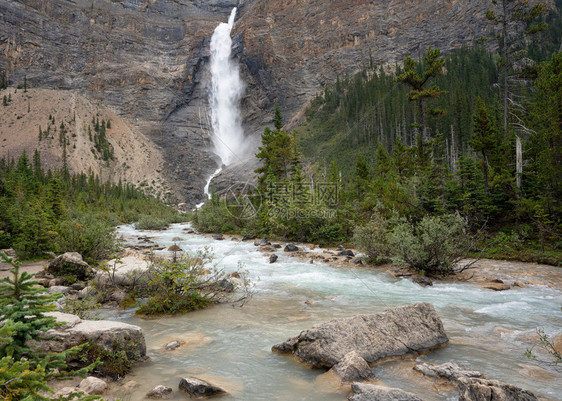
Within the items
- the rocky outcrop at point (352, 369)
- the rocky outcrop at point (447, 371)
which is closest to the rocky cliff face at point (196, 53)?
the rocky outcrop at point (352, 369)

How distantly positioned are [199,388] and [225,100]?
378 feet

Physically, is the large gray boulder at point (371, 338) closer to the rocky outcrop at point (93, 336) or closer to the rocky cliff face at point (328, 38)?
the rocky outcrop at point (93, 336)

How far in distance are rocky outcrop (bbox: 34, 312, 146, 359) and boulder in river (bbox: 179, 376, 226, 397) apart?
4.90ft

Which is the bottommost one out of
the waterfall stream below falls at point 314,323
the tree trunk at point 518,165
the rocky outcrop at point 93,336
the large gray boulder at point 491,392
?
the waterfall stream below falls at point 314,323

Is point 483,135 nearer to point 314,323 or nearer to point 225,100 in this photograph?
point 314,323

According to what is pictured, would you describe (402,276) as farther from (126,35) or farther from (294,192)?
Answer: (126,35)

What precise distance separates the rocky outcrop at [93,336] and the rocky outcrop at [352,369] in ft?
12.1

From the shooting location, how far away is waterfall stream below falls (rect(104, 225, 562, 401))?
5.27m

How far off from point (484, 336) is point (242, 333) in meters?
5.79

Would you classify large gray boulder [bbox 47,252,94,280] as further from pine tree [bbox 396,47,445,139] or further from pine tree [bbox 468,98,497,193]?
pine tree [bbox 468,98,497,193]

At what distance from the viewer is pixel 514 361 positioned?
6145 millimetres

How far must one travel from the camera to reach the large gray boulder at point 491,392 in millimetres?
4117

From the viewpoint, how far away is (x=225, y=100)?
11175 centimetres

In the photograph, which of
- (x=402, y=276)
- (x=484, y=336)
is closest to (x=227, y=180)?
(x=402, y=276)
